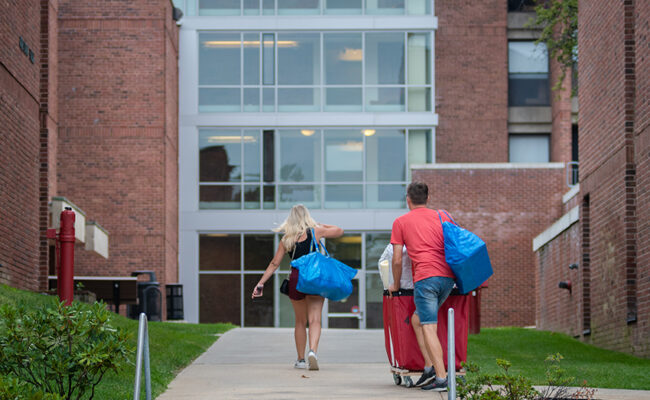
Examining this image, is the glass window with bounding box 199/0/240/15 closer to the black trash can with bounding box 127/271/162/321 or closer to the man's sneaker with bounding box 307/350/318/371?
the black trash can with bounding box 127/271/162/321

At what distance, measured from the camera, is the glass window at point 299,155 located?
1217 inches

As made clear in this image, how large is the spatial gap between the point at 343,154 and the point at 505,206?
486 centimetres

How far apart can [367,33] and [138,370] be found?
2522 cm

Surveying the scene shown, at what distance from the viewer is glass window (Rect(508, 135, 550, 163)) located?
33375 millimetres

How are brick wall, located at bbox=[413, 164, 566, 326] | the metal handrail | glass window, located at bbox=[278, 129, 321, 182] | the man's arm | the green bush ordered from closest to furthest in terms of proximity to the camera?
the green bush
the metal handrail
the man's arm
brick wall, located at bbox=[413, 164, 566, 326]
glass window, located at bbox=[278, 129, 321, 182]

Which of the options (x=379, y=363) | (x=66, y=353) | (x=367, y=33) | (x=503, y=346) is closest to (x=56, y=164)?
(x=367, y=33)

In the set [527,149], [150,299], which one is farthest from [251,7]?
[150,299]

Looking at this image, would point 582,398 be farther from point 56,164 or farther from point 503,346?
point 56,164

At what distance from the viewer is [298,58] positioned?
3139 centimetres

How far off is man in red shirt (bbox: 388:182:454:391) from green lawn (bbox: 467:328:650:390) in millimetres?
1631

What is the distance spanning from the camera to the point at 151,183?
93.9 ft

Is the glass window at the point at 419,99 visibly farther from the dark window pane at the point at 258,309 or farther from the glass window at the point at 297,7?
the dark window pane at the point at 258,309

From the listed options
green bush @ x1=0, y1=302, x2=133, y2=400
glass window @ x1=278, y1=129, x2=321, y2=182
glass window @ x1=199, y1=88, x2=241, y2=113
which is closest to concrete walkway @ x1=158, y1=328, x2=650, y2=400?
green bush @ x1=0, y1=302, x2=133, y2=400

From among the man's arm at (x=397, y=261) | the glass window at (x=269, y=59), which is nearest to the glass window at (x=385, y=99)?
the glass window at (x=269, y=59)
